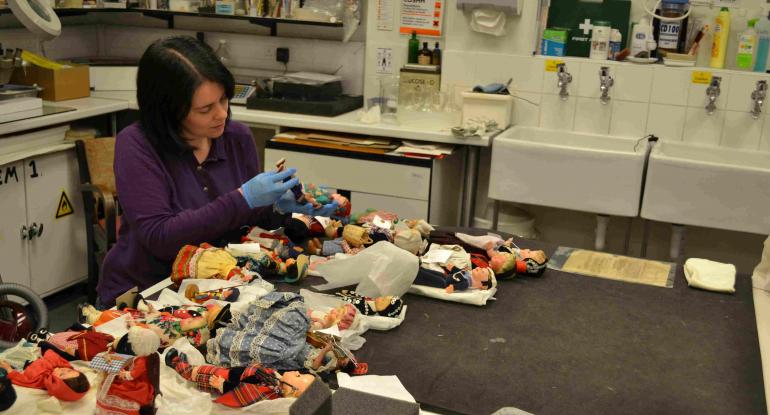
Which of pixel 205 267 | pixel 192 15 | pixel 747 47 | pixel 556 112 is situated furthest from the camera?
pixel 192 15

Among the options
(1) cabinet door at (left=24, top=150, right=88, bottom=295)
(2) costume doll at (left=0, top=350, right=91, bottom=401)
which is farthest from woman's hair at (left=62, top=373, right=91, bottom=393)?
(1) cabinet door at (left=24, top=150, right=88, bottom=295)

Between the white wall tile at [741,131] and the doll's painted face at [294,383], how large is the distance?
9.59 ft

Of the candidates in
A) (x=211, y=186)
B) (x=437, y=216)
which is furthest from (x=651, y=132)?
(x=211, y=186)

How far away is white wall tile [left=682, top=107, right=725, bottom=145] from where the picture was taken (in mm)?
3770

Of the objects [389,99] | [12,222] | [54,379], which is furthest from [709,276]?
[12,222]

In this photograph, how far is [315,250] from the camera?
218cm

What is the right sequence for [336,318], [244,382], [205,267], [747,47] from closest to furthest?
[244,382] < [336,318] < [205,267] < [747,47]

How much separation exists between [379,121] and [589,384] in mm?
2576

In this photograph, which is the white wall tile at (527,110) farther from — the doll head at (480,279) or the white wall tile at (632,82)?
the doll head at (480,279)

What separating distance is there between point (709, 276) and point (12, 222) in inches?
112

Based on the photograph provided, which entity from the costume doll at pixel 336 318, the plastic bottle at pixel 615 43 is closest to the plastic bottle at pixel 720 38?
the plastic bottle at pixel 615 43

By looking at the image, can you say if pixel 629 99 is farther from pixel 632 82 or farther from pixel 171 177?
pixel 171 177

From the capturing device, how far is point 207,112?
2.20m

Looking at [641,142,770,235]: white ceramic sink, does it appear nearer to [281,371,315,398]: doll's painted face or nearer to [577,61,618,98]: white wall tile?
[577,61,618,98]: white wall tile
